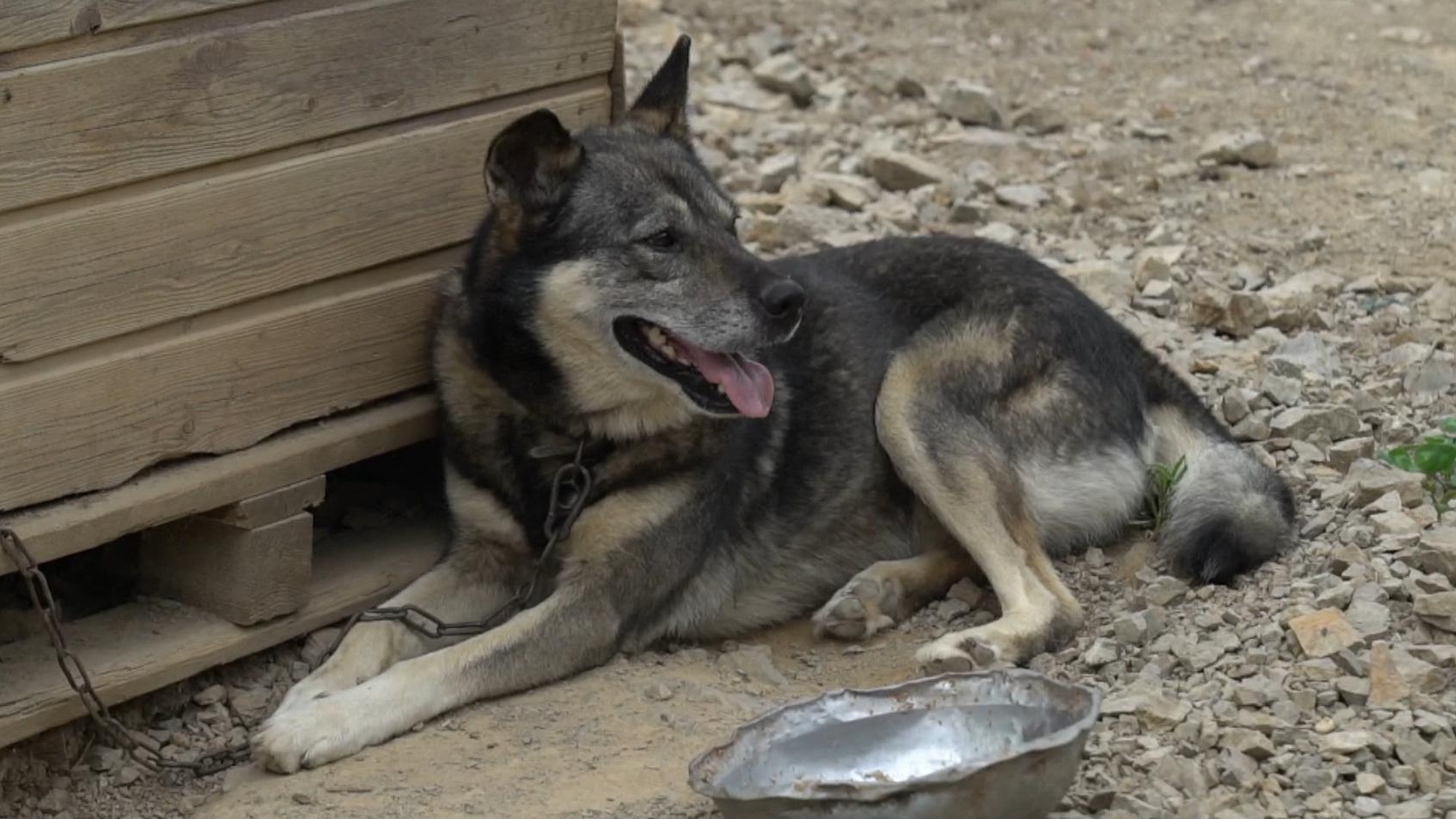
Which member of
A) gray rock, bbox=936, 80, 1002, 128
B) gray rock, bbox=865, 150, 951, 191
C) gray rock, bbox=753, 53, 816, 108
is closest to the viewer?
gray rock, bbox=865, 150, 951, 191

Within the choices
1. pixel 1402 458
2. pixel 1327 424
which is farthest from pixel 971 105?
pixel 1402 458

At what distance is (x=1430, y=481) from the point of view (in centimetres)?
509

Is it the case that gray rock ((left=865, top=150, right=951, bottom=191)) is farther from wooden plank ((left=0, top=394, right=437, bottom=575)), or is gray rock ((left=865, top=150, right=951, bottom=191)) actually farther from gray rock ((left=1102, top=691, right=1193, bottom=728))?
gray rock ((left=1102, top=691, right=1193, bottom=728))

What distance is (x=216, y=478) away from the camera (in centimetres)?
455

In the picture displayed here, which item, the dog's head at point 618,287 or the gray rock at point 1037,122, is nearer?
the dog's head at point 618,287

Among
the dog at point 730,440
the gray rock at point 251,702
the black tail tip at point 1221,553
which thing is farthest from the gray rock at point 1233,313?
the gray rock at point 251,702

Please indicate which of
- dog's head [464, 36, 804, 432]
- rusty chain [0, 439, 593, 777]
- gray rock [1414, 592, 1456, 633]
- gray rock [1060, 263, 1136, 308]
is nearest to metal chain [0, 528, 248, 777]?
rusty chain [0, 439, 593, 777]

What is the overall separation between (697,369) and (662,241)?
32 cm

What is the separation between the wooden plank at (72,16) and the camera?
396 cm

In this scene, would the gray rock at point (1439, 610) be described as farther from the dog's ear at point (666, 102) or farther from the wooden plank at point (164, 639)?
the wooden plank at point (164, 639)

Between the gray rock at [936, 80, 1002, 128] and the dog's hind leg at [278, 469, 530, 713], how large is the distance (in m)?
4.19

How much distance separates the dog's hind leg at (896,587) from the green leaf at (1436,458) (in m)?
1.21

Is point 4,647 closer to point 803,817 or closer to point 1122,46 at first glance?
point 803,817

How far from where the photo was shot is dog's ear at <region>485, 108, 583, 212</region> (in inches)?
178
